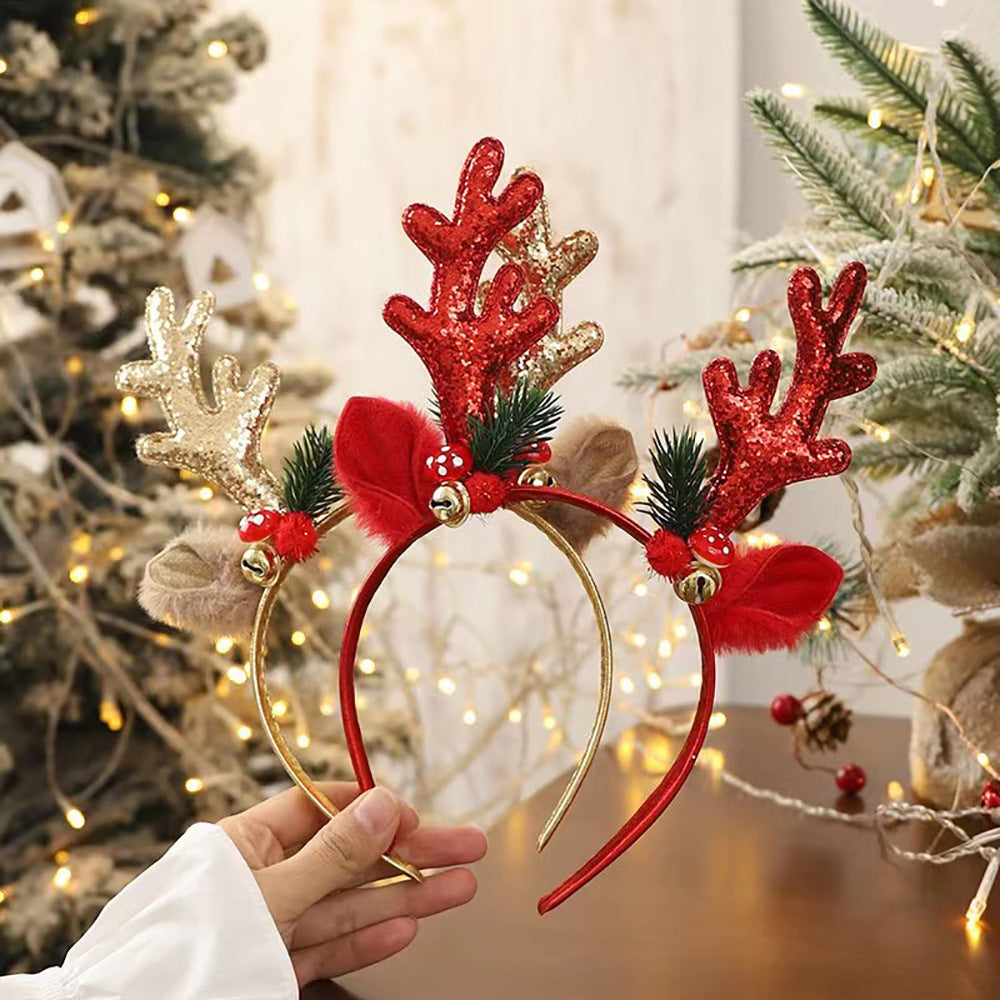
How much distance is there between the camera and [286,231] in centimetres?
218

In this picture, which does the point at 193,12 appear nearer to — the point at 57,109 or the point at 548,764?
the point at 57,109

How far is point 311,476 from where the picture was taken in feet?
2.16

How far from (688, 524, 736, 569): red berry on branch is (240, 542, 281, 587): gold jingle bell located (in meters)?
0.20

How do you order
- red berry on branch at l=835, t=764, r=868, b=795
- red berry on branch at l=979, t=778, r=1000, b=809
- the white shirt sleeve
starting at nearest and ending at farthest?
1. the white shirt sleeve
2. red berry on branch at l=979, t=778, r=1000, b=809
3. red berry on branch at l=835, t=764, r=868, b=795

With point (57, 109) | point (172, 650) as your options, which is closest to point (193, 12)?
point (57, 109)

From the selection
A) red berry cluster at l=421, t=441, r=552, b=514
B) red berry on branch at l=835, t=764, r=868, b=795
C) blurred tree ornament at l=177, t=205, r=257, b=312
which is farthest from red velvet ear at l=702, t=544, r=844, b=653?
blurred tree ornament at l=177, t=205, r=257, b=312

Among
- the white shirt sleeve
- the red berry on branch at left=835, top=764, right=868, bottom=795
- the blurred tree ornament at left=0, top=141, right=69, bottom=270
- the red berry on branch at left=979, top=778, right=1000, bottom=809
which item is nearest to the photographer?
the white shirt sleeve

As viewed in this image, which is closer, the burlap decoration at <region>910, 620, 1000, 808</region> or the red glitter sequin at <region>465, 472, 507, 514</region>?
the red glitter sequin at <region>465, 472, 507, 514</region>

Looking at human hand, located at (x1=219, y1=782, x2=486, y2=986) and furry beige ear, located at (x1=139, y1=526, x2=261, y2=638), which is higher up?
furry beige ear, located at (x1=139, y1=526, x2=261, y2=638)

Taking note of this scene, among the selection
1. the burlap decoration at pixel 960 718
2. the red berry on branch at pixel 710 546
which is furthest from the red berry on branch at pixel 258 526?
the burlap decoration at pixel 960 718

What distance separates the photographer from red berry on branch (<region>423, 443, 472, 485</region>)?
61 centimetres

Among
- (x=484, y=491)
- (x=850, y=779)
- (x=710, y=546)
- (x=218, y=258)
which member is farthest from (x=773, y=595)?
(x=218, y=258)

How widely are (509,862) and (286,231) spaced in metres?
1.56

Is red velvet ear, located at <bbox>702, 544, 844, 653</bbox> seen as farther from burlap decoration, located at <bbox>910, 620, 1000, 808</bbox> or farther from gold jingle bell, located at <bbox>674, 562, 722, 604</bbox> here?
burlap decoration, located at <bbox>910, 620, 1000, 808</bbox>
